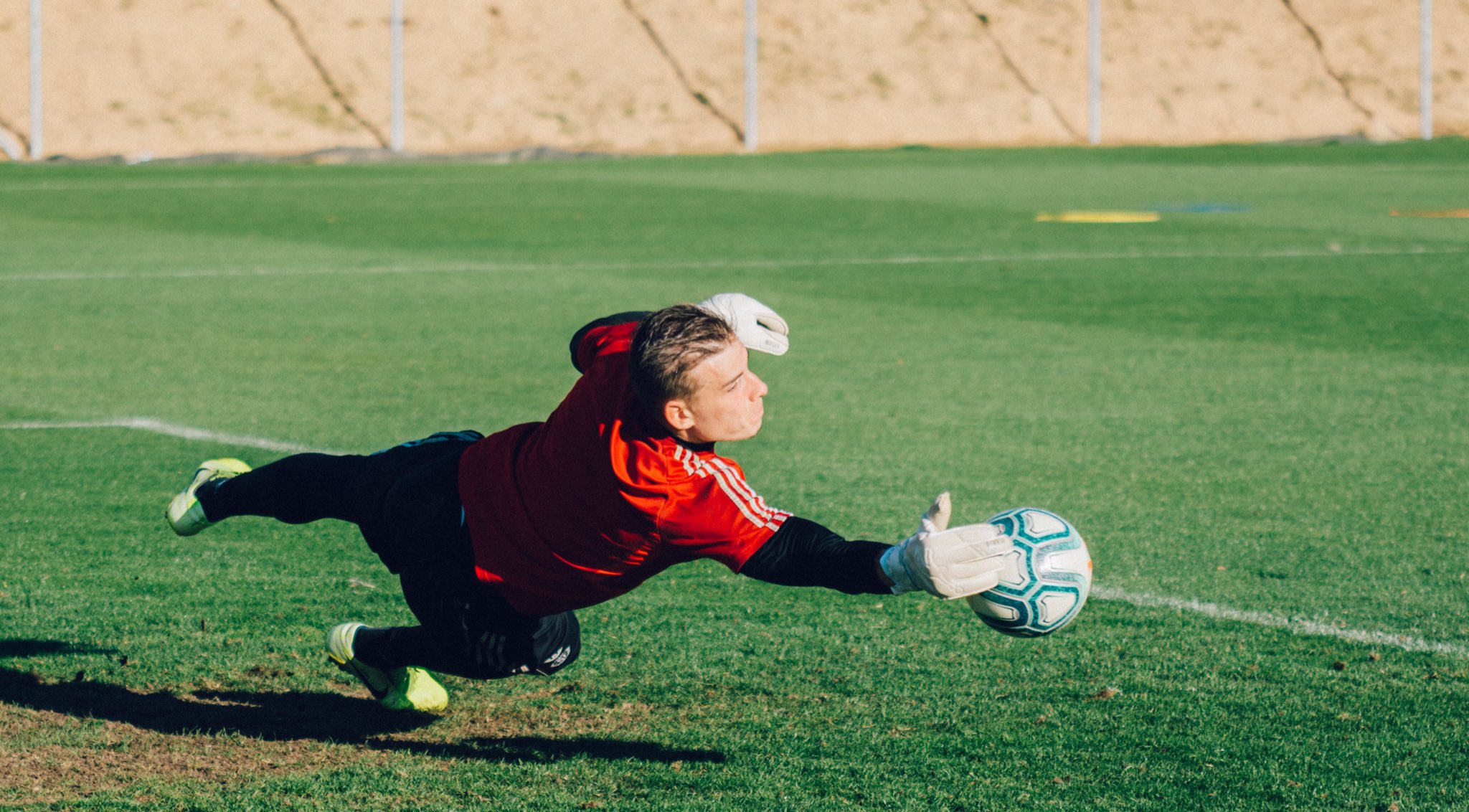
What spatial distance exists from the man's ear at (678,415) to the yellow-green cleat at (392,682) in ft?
4.35

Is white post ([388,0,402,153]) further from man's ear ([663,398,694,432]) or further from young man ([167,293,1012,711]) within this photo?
man's ear ([663,398,694,432])

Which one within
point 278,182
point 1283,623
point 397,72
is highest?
point 397,72

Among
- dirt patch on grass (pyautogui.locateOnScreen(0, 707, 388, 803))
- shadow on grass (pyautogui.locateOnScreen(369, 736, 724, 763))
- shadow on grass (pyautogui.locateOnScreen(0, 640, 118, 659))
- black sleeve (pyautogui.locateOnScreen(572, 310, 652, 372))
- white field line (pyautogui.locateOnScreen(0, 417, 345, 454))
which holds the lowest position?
dirt patch on grass (pyautogui.locateOnScreen(0, 707, 388, 803))

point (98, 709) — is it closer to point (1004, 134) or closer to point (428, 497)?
point (428, 497)

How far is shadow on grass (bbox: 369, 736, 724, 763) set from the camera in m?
4.05

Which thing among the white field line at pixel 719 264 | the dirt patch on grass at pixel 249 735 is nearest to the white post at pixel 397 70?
the white field line at pixel 719 264

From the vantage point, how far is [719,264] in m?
14.7

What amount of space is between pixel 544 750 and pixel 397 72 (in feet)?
95.1

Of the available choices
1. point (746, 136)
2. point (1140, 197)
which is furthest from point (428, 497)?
point (746, 136)

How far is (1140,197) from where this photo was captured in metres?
21.3

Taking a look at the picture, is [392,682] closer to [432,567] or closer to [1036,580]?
[432,567]

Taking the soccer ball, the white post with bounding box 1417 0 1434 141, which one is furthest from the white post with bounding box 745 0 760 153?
the soccer ball

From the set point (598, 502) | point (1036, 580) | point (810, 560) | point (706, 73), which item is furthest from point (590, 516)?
point (706, 73)

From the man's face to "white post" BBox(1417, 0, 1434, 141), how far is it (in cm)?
3553
